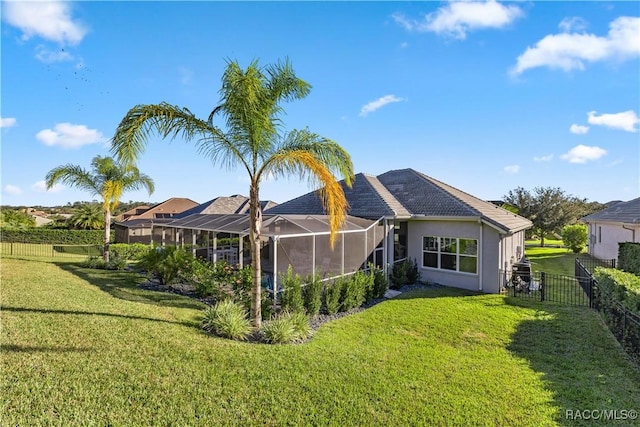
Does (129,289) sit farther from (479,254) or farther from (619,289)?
(619,289)

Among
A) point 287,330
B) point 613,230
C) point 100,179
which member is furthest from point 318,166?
point 613,230

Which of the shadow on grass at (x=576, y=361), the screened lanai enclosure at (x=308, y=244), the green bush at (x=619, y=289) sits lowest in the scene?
the shadow on grass at (x=576, y=361)

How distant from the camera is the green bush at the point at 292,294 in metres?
9.86

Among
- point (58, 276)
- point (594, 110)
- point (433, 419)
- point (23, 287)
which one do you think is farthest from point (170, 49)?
point (594, 110)

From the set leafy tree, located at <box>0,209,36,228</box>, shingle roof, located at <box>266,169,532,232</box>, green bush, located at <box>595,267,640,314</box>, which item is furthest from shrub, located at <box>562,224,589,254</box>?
leafy tree, located at <box>0,209,36,228</box>

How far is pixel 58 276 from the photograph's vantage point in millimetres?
13430

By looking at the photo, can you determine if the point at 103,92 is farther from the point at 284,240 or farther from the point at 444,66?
the point at 444,66

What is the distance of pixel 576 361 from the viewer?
729 cm

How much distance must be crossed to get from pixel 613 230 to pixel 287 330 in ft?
85.3

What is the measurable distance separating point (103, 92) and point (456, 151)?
740 inches

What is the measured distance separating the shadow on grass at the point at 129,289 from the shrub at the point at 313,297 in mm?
3416

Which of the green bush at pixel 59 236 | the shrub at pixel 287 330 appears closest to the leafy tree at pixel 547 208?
the shrub at pixel 287 330

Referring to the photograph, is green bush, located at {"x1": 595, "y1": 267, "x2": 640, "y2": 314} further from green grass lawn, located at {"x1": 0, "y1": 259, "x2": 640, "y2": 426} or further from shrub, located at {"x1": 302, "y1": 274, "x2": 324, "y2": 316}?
shrub, located at {"x1": 302, "y1": 274, "x2": 324, "y2": 316}

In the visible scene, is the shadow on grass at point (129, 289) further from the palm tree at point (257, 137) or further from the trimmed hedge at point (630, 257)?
the trimmed hedge at point (630, 257)
